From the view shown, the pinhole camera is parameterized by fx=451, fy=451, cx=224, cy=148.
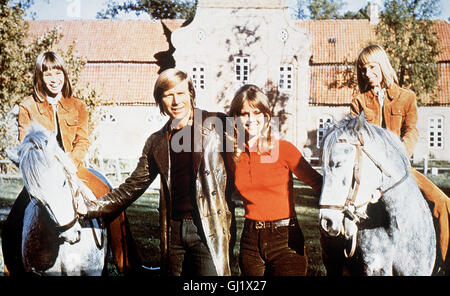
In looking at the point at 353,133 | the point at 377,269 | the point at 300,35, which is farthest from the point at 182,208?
the point at 300,35

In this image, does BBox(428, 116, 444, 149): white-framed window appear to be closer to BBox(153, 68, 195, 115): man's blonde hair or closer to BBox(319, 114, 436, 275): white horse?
BBox(319, 114, 436, 275): white horse

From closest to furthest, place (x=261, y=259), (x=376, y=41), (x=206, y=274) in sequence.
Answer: (x=261, y=259)
(x=206, y=274)
(x=376, y=41)

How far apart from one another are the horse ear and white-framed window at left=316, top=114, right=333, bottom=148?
273 cm

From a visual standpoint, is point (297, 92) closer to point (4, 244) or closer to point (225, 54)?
point (225, 54)

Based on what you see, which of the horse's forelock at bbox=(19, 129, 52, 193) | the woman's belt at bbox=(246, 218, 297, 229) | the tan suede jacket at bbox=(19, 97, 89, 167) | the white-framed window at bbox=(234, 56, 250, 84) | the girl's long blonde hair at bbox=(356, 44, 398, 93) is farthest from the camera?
the white-framed window at bbox=(234, 56, 250, 84)

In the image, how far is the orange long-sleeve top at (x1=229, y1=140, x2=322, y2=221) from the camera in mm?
3551

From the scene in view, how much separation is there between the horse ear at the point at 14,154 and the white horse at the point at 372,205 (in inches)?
108

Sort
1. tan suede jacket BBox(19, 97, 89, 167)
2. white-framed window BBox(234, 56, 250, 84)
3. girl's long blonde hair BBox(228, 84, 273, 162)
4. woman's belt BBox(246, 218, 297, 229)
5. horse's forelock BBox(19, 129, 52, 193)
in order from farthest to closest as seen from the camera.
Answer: white-framed window BBox(234, 56, 250, 84) < tan suede jacket BBox(19, 97, 89, 167) < horse's forelock BBox(19, 129, 52, 193) < girl's long blonde hair BBox(228, 84, 273, 162) < woman's belt BBox(246, 218, 297, 229)

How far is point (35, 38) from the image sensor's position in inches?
173

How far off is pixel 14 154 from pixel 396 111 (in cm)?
351

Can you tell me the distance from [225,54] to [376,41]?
4.68ft

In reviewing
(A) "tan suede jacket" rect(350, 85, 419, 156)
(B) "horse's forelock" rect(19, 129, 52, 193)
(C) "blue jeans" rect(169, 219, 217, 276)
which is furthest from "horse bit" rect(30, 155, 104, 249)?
(A) "tan suede jacket" rect(350, 85, 419, 156)

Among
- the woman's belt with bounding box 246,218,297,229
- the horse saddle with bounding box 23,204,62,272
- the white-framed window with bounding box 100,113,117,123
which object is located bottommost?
the horse saddle with bounding box 23,204,62,272

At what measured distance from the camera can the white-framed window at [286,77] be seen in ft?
14.4
